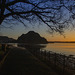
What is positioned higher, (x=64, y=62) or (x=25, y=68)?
(x=64, y=62)

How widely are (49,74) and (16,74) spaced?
1.92 m

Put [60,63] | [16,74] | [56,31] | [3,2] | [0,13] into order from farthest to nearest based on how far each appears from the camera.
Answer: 1. [56,31]
2. [60,63]
3. [0,13]
4. [3,2]
5. [16,74]

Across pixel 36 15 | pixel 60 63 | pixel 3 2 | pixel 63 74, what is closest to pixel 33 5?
pixel 36 15

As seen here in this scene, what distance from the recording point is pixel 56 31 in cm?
1214

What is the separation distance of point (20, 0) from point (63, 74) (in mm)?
6258

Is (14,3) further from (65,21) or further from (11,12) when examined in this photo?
(65,21)

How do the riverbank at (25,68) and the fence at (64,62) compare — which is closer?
the riverbank at (25,68)

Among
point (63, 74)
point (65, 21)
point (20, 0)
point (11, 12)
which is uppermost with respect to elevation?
point (20, 0)

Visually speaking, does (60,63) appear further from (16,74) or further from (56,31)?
(16,74)

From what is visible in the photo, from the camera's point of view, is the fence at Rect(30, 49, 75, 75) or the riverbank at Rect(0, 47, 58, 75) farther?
the fence at Rect(30, 49, 75, 75)

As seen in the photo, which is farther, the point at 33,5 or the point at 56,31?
the point at 56,31

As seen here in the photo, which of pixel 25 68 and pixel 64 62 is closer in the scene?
pixel 64 62

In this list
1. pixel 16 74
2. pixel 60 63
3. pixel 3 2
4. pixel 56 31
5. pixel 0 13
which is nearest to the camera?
pixel 16 74

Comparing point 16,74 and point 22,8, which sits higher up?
point 22,8
